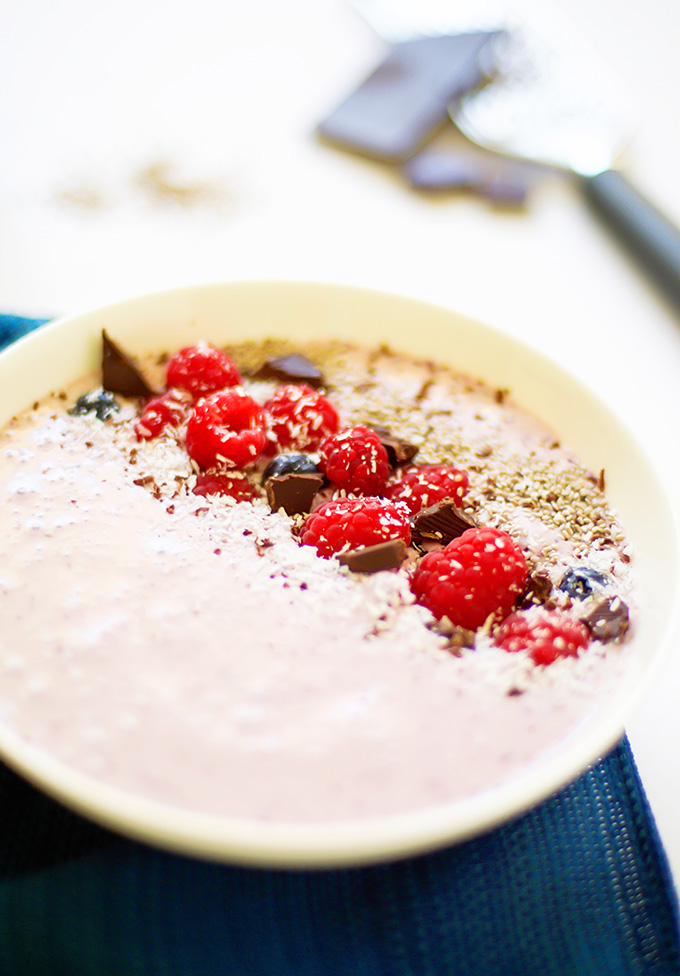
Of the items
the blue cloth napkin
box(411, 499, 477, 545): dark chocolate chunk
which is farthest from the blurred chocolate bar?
the blue cloth napkin

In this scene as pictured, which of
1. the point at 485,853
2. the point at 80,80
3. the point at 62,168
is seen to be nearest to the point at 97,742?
the point at 485,853

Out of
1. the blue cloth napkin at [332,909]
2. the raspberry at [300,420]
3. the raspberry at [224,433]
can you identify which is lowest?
the blue cloth napkin at [332,909]

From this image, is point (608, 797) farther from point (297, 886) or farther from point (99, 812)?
point (99, 812)

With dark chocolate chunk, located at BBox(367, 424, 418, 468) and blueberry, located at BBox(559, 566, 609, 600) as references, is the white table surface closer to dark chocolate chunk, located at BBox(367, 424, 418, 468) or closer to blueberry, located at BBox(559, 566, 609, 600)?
dark chocolate chunk, located at BBox(367, 424, 418, 468)

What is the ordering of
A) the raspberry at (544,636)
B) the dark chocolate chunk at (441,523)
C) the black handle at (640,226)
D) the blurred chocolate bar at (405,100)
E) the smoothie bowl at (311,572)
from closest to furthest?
1. the smoothie bowl at (311,572)
2. the raspberry at (544,636)
3. the dark chocolate chunk at (441,523)
4. the black handle at (640,226)
5. the blurred chocolate bar at (405,100)

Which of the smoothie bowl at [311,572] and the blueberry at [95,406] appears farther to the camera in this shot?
the blueberry at [95,406]

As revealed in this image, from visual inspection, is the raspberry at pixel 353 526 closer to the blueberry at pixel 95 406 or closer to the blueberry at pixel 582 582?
the blueberry at pixel 582 582

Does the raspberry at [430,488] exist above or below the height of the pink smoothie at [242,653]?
above

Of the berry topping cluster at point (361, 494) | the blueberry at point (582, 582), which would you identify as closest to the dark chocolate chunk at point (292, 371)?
the berry topping cluster at point (361, 494)
